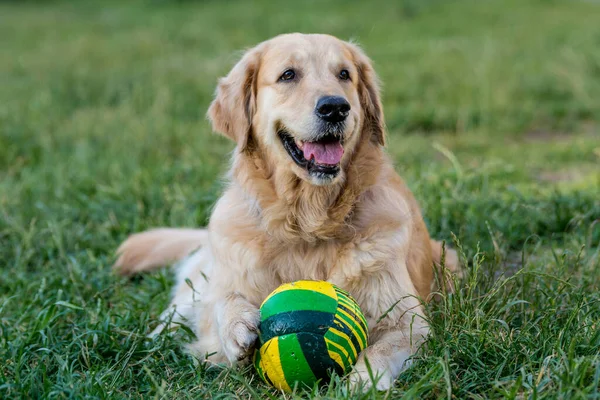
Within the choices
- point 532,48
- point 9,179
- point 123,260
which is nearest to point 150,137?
point 9,179

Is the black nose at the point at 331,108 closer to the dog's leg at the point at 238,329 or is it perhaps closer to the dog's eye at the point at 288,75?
the dog's eye at the point at 288,75

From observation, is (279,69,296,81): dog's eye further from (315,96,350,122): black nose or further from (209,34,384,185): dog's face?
(315,96,350,122): black nose

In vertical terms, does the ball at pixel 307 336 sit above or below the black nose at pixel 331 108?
below

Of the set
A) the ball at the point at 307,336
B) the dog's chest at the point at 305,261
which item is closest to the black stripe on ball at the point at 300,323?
the ball at the point at 307,336

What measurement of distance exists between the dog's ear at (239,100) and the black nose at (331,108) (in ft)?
1.65

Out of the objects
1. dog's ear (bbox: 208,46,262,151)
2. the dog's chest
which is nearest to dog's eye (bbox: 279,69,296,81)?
dog's ear (bbox: 208,46,262,151)

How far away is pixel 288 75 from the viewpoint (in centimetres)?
361

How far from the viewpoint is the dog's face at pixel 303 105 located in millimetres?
3355

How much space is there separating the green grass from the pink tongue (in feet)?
2.21

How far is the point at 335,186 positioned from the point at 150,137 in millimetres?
3870

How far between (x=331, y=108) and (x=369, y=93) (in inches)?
25.2

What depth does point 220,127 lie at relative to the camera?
3.80 m

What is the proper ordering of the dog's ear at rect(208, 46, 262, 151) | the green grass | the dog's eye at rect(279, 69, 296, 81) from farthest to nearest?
1. the dog's ear at rect(208, 46, 262, 151)
2. the dog's eye at rect(279, 69, 296, 81)
3. the green grass

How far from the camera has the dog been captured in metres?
3.31
